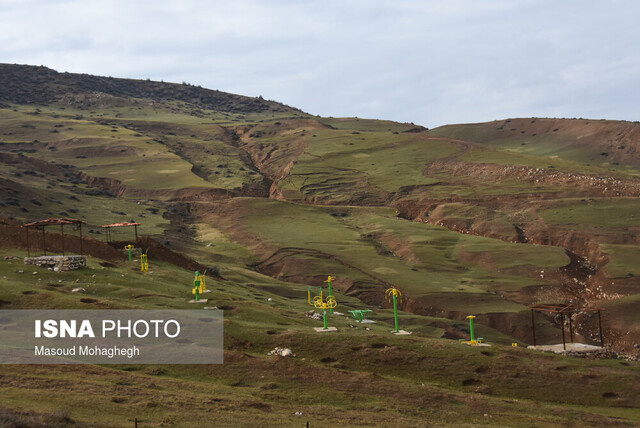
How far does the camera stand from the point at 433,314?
6912 centimetres

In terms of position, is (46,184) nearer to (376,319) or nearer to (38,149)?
(38,149)

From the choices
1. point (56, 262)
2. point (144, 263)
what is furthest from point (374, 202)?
point (56, 262)

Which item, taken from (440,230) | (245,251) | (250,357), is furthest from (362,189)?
(250,357)

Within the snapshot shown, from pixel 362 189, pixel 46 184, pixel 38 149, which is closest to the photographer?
pixel 46 184

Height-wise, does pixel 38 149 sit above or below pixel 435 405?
above

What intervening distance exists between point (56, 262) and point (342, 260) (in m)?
40.2

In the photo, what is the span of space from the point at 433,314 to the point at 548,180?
179ft

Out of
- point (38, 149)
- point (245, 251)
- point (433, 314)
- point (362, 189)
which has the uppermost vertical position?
point (38, 149)

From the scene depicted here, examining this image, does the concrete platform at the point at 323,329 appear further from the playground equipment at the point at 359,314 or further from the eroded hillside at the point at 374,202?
the eroded hillside at the point at 374,202

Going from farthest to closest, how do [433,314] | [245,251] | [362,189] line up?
[362,189]
[245,251]
[433,314]

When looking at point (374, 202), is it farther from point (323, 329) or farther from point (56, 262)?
point (323, 329)

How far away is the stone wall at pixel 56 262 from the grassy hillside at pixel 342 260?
171 centimetres

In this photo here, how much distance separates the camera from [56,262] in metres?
49.1

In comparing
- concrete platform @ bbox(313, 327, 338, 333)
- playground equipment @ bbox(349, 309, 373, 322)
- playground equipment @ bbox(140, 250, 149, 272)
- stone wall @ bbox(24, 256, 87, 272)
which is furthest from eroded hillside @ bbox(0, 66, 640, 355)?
stone wall @ bbox(24, 256, 87, 272)
